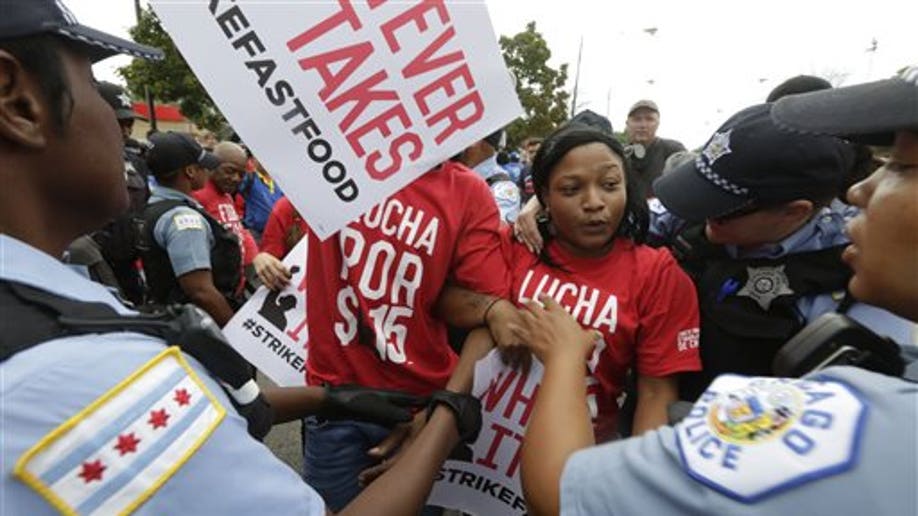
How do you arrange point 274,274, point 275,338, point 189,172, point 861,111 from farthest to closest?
point 189,172, point 274,274, point 275,338, point 861,111

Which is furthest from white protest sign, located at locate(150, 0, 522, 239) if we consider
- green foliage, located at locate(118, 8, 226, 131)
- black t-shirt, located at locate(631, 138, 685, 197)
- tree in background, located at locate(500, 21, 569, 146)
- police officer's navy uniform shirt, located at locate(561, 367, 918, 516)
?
tree in background, located at locate(500, 21, 569, 146)

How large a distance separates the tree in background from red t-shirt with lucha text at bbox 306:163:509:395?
79.1ft

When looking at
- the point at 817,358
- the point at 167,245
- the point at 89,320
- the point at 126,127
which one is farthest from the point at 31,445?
the point at 126,127

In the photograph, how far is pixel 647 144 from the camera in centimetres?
554

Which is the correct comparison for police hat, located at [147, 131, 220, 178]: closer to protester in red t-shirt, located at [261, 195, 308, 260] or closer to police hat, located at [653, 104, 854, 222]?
protester in red t-shirt, located at [261, 195, 308, 260]

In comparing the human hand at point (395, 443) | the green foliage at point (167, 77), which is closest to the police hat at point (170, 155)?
the human hand at point (395, 443)

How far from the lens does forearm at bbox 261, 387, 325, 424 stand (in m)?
1.51

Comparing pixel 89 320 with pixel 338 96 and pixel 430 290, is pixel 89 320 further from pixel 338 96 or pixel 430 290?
pixel 430 290

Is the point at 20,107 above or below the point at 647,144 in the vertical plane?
above

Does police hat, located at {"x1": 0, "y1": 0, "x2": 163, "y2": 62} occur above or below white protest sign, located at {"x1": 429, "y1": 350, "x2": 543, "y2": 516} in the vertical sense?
above

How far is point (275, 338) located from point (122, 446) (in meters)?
1.57

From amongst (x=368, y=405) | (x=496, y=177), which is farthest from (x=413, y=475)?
(x=496, y=177)

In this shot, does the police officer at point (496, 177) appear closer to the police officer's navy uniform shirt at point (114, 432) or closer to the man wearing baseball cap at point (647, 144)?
the man wearing baseball cap at point (647, 144)

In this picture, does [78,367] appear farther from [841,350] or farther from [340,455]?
[340,455]
